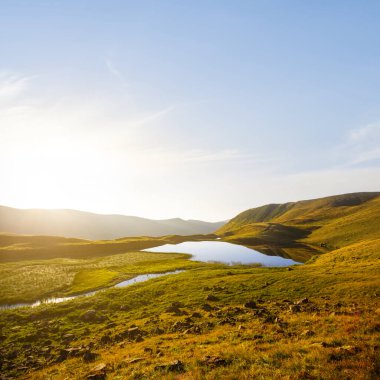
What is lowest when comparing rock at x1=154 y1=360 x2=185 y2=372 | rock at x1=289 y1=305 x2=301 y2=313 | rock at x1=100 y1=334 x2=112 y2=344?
rock at x1=100 y1=334 x2=112 y2=344

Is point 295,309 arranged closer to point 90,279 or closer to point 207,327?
point 207,327

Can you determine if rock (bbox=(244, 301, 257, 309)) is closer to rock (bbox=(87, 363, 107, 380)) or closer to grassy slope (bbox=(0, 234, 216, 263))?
rock (bbox=(87, 363, 107, 380))

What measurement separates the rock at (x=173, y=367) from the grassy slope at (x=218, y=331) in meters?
0.12

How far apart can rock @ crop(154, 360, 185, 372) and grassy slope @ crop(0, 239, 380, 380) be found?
4.7 inches

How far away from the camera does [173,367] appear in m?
16.2

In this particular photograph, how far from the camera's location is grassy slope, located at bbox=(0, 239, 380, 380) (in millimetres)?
14828

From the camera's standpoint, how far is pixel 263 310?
28.7 meters

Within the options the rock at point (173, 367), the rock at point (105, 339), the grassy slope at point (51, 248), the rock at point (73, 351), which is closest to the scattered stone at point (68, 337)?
the rock at point (73, 351)

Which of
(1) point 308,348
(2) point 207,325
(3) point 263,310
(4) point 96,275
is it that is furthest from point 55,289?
(1) point 308,348

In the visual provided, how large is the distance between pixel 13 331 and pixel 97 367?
18566mm

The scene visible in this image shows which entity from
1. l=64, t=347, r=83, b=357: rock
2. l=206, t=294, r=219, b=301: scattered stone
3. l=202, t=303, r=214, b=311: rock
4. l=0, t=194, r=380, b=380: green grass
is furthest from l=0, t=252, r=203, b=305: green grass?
l=64, t=347, r=83, b=357: rock

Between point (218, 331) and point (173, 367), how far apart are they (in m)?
8.48

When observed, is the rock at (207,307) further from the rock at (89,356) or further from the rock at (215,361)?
the rock at (215,361)

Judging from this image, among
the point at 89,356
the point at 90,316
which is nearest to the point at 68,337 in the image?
the point at 90,316
